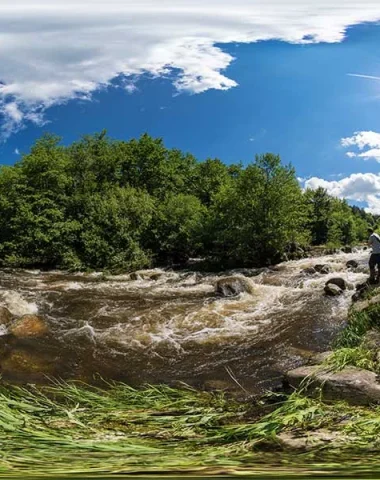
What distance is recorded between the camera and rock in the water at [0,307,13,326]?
10.8 meters

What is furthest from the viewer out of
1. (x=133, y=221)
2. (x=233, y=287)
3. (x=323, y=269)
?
(x=133, y=221)

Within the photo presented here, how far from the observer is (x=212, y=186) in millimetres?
39625

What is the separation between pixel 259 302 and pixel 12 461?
11.8 meters

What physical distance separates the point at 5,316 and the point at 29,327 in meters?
1.11

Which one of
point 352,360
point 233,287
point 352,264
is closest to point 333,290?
point 233,287

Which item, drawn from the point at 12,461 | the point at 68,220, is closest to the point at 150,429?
the point at 12,461

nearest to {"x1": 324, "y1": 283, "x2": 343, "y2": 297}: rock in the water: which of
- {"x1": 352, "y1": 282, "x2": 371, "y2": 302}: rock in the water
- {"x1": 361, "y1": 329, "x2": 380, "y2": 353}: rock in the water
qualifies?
{"x1": 352, "y1": 282, "x2": 371, "y2": 302}: rock in the water

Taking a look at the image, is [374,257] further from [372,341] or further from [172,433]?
[172,433]

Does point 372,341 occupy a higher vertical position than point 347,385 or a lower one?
lower

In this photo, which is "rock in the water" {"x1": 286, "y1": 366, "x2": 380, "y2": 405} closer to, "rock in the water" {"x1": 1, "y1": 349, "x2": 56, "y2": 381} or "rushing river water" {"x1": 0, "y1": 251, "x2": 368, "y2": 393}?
"rushing river water" {"x1": 0, "y1": 251, "x2": 368, "y2": 393}

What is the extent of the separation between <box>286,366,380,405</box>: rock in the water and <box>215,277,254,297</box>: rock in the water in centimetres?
956

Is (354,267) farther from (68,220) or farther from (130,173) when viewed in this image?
(130,173)

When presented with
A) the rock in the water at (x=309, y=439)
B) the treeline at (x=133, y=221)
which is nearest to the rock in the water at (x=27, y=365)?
the rock in the water at (x=309, y=439)

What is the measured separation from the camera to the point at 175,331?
35.1 ft
